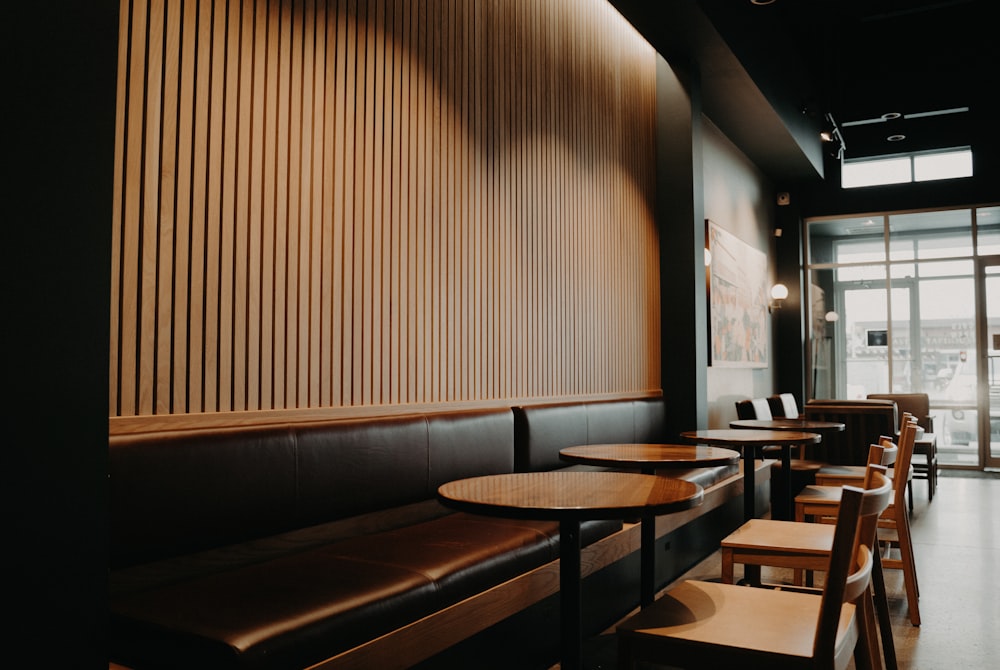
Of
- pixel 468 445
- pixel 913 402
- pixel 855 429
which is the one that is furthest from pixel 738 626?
pixel 913 402

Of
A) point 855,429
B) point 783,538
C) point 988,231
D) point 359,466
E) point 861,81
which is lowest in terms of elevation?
point 783,538

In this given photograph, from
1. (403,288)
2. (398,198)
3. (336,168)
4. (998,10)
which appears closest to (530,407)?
(403,288)

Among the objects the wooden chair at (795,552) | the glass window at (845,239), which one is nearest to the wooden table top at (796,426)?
the wooden chair at (795,552)

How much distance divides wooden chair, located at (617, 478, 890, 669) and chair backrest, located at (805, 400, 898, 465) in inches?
147

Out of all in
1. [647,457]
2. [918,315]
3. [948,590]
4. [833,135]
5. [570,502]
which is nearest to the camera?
[570,502]

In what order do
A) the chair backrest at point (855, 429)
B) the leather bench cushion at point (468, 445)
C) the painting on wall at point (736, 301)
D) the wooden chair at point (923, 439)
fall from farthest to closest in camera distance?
the wooden chair at point (923, 439) → the painting on wall at point (736, 301) → the chair backrest at point (855, 429) → the leather bench cushion at point (468, 445)

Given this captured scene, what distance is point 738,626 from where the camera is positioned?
1.67 meters

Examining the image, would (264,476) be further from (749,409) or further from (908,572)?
(749,409)

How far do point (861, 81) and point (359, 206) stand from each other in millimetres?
8053

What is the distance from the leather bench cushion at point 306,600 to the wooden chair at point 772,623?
55 centimetres

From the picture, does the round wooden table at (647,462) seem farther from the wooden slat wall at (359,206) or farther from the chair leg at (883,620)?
the wooden slat wall at (359,206)

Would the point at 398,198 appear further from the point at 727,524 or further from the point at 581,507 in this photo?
the point at 727,524

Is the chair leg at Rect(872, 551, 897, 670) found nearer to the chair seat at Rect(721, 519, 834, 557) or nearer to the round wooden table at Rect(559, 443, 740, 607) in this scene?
the chair seat at Rect(721, 519, 834, 557)

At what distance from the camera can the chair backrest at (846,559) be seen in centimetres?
132
